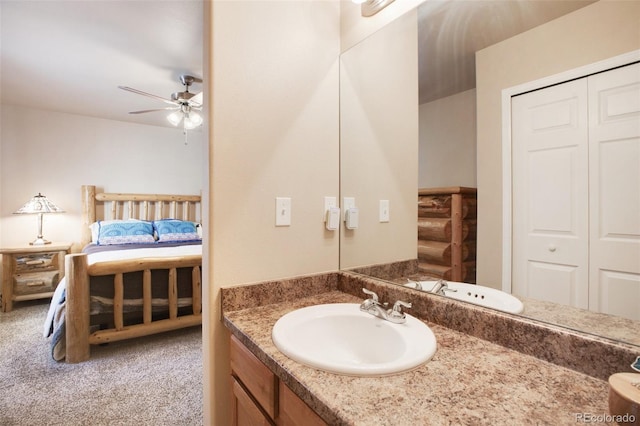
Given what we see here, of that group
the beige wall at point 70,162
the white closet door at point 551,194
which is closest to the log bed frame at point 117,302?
the beige wall at point 70,162

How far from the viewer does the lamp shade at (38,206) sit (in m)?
3.25

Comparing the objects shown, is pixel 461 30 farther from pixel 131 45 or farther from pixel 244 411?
pixel 131 45

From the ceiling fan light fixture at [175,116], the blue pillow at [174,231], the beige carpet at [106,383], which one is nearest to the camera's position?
the beige carpet at [106,383]

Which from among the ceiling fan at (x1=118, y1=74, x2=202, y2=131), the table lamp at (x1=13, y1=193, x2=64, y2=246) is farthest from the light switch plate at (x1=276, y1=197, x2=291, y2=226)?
the table lamp at (x1=13, y1=193, x2=64, y2=246)

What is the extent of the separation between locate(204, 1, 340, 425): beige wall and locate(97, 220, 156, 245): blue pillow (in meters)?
3.07

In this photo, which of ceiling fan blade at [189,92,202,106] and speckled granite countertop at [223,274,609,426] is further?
ceiling fan blade at [189,92,202,106]

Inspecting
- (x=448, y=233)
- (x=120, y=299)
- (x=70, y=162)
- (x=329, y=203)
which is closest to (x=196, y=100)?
(x=120, y=299)

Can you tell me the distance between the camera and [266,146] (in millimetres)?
1133

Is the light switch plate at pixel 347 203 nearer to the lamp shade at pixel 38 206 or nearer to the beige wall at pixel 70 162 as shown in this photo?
the beige wall at pixel 70 162

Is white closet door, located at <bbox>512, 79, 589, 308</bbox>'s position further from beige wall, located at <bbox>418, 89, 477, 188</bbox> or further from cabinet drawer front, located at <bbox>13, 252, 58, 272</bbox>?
cabinet drawer front, located at <bbox>13, 252, 58, 272</bbox>

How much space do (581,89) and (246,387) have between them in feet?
3.98

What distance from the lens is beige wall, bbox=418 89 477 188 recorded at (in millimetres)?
981

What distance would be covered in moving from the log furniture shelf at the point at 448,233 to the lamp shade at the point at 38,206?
4166mm

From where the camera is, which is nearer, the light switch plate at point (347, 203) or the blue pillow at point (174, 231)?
the light switch plate at point (347, 203)
